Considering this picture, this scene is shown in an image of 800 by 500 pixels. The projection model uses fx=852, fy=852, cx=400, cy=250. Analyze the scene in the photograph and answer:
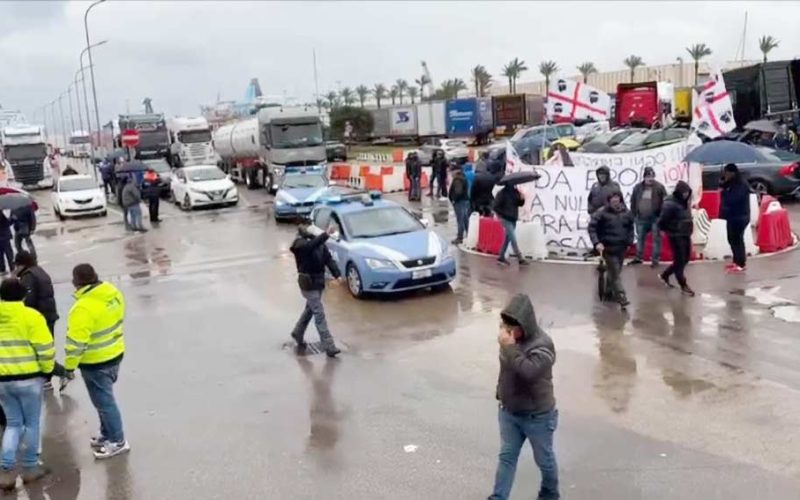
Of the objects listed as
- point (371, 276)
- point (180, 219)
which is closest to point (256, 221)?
point (180, 219)

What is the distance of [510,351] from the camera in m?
5.52

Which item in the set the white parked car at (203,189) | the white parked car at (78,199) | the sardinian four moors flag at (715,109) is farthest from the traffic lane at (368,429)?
the white parked car at (78,199)

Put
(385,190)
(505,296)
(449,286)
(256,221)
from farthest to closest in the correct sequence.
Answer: (385,190) → (256,221) → (449,286) → (505,296)

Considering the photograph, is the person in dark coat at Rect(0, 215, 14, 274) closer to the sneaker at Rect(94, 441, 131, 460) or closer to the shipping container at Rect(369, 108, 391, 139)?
the sneaker at Rect(94, 441, 131, 460)

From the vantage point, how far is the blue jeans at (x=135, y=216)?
2407 cm

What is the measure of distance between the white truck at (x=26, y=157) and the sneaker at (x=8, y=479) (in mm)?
41391

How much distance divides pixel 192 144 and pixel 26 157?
9.27m

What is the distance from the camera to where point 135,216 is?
24266 mm

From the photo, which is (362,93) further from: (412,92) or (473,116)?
(473,116)

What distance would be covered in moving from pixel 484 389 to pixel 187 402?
3.13 meters

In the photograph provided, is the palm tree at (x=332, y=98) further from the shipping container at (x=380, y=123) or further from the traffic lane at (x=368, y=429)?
the traffic lane at (x=368, y=429)

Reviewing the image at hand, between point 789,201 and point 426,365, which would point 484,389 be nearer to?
point 426,365

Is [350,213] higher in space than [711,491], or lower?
higher

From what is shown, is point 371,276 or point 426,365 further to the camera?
point 371,276
